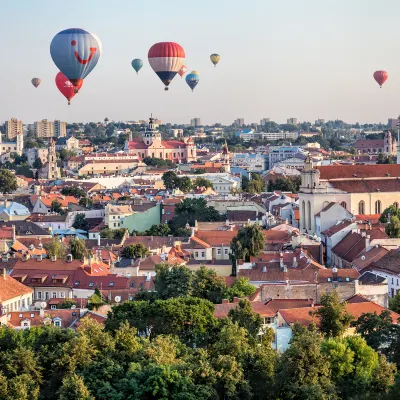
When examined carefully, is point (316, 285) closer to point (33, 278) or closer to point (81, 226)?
point (33, 278)

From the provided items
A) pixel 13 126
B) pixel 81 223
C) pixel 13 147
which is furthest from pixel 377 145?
pixel 81 223

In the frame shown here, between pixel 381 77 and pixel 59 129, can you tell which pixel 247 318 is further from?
pixel 59 129

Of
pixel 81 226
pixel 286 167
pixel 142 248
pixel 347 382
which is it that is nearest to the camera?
pixel 347 382

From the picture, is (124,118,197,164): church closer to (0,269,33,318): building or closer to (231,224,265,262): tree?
(231,224,265,262): tree

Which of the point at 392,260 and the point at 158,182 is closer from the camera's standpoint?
the point at 392,260

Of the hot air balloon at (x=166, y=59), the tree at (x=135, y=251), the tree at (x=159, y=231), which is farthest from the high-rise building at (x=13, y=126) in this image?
the tree at (x=135, y=251)

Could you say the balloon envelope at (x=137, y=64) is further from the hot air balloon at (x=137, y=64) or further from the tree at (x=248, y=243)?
the tree at (x=248, y=243)

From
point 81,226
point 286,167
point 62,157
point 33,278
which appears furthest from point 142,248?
point 62,157
